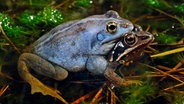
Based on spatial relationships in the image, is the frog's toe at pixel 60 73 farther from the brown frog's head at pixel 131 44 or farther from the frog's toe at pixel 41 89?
the brown frog's head at pixel 131 44

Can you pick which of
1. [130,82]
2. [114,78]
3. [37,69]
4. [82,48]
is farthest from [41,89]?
[130,82]

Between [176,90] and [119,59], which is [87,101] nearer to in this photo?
[119,59]

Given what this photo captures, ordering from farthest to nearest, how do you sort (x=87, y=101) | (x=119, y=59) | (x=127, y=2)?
(x=127, y=2), (x=119, y=59), (x=87, y=101)

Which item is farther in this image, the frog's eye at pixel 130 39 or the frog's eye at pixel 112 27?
the frog's eye at pixel 130 39

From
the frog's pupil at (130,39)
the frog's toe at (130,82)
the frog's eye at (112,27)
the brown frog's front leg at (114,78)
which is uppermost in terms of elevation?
the frog's eye at (112,27)

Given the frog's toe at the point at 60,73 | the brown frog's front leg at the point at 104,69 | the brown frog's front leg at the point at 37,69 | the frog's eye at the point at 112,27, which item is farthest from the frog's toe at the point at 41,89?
the frog's eye at the point at 112,27

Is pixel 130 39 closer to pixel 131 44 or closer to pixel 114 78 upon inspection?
pixel 131 44

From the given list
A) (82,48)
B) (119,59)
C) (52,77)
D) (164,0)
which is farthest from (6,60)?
(164,0)

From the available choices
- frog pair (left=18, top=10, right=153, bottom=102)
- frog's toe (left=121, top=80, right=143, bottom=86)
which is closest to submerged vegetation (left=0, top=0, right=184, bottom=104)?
frog's toe (left=121, top=80, right=143, bottom=86)
